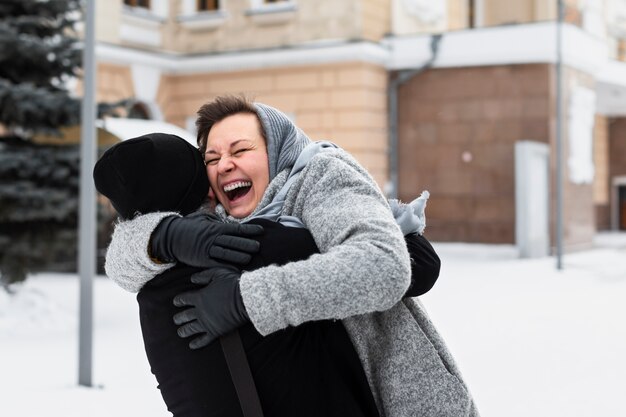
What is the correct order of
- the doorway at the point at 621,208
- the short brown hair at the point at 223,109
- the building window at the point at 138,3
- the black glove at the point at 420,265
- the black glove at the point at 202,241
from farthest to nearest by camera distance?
the doorway at the point at 621,208 < the building window at the point at 138,3 < the short brown hair at the point at 223,109 < the black glove at the point at 420,265 < the black glove at the point at 202,241

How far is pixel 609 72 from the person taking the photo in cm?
2155

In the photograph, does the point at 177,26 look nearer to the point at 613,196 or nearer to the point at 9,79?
the point at 9,79

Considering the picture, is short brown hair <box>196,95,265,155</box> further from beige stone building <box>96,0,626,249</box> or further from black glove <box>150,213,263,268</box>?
beige stone building <box>96,0,626,249</box>

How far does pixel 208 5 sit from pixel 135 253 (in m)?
18.9

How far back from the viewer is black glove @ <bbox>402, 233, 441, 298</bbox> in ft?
5.93

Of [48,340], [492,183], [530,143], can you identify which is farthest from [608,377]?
[492,183]

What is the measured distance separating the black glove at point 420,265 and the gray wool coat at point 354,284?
0.11 feet

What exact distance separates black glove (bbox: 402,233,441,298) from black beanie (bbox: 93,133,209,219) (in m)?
0.43

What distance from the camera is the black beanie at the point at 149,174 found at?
173 cm

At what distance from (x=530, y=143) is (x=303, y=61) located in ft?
15.6

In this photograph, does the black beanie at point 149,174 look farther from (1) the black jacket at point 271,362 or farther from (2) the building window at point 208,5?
(2) the building window at point 208,5

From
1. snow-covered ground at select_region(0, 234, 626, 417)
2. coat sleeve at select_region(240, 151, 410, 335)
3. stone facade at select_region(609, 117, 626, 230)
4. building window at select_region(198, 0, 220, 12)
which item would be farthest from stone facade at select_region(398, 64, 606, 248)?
coat sleeve at select_region(240, 151, 410, 335)

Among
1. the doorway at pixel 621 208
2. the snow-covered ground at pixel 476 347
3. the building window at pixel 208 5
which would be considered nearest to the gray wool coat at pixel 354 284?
the snow-covered ground at pixel 476 347

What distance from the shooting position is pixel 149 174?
175 cm
